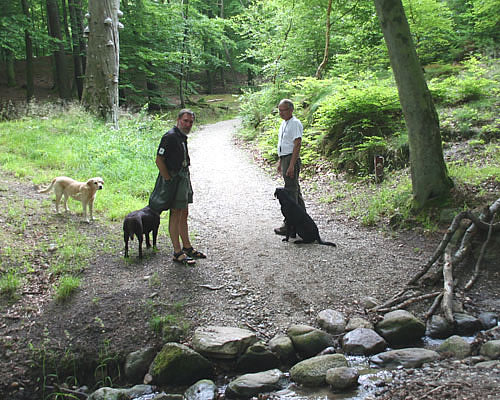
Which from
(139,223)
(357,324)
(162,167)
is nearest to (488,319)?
(357,324)

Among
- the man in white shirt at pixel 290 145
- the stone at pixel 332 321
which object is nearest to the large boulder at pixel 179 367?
the stone at pixel 332 321

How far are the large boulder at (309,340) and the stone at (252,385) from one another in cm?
44

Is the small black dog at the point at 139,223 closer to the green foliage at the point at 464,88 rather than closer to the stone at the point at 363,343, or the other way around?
the stone at the point at 363,343

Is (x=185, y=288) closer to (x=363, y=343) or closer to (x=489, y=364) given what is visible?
(x=363, y=343)

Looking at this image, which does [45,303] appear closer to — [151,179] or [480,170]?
[151,179]

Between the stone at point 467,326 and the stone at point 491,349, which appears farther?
the stone at point 467,326

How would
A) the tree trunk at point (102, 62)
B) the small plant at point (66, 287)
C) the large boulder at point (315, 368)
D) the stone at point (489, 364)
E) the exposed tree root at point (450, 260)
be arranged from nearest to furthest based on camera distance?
the stone at point (489, 364), the large boulder at point (315, 368), the exposed tree root at point (450, 260), the small plant at point (66, 287), the tree trunk at point (102, 62)

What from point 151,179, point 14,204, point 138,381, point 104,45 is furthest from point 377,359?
point 104,45

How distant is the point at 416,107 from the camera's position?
6242mm

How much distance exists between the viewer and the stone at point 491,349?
353 centimetres

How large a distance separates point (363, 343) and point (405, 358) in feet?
1.43

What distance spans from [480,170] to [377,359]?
4.69 meters

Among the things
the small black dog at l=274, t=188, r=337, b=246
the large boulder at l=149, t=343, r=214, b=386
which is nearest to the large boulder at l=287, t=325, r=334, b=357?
the large boulder at l=149, t=343, r=214, b=386

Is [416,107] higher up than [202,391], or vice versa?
[416,107]
